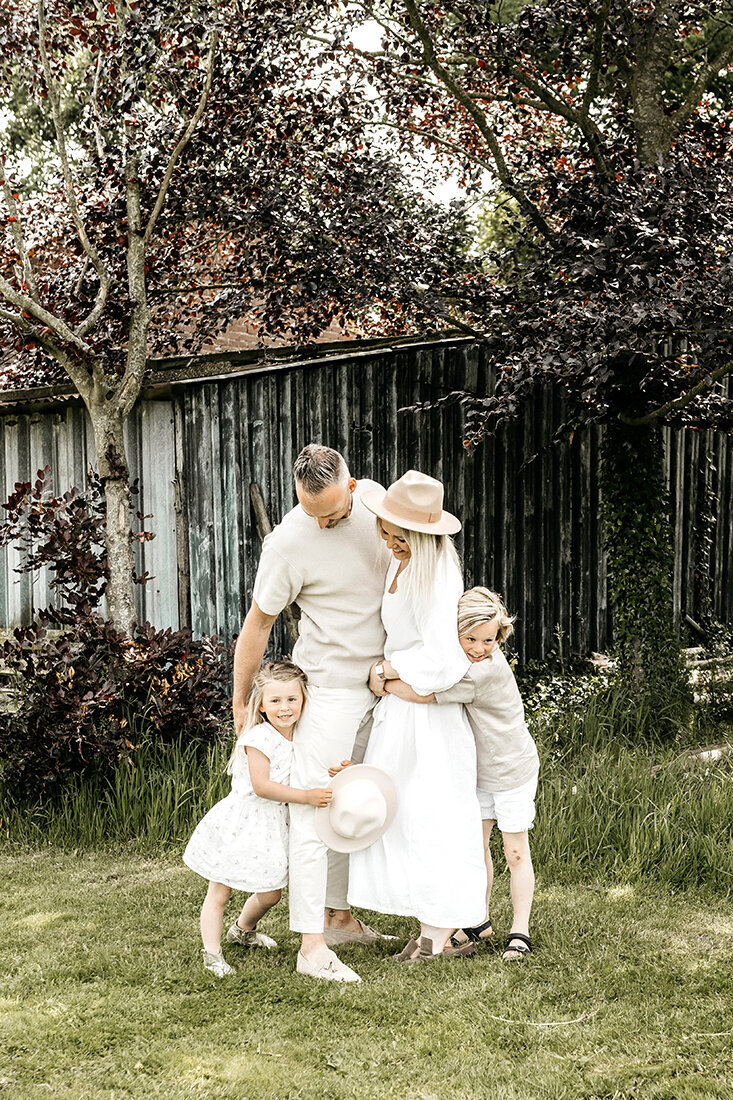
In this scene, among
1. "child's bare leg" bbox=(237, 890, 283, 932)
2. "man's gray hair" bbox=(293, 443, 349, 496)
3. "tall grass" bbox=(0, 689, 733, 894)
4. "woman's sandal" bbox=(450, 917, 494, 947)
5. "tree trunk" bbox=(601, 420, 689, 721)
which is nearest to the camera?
"man's gray hair" bbox=(293, 443, 349, 496)

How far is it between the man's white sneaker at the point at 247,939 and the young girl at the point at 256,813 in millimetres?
250

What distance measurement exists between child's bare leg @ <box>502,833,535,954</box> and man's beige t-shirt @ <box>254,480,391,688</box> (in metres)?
0.88

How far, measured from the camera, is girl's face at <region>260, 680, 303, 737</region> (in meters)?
3.94

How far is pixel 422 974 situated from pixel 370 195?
16.3 feet

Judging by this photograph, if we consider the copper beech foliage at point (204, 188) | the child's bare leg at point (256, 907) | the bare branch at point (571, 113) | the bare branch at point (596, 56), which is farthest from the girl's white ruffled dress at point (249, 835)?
the bare branch at point (596, 56)

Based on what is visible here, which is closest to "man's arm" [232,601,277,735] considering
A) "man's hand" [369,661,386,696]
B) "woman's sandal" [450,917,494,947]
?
"man's hand" [369,661,386,696]

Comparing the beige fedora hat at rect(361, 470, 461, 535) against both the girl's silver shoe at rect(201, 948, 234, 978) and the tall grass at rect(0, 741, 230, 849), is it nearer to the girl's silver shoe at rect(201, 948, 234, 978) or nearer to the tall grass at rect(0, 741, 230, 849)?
the girl's silver shoe at rect(201, 948, 234, 978)

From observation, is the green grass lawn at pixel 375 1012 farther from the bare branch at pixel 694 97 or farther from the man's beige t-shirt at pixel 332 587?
the bare branch at pixel 694 97

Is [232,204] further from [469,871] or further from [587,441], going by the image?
[469,871]

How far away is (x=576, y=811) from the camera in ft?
17.5

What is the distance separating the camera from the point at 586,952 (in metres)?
4.06

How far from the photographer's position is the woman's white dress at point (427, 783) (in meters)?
3.89

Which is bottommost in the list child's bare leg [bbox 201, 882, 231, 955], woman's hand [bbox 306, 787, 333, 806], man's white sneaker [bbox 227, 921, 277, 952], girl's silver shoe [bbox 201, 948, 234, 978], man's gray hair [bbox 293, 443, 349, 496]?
man's white sneaker [bbox 227, 921, 277, 952]

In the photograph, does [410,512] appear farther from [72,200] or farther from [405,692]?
[72,200]
